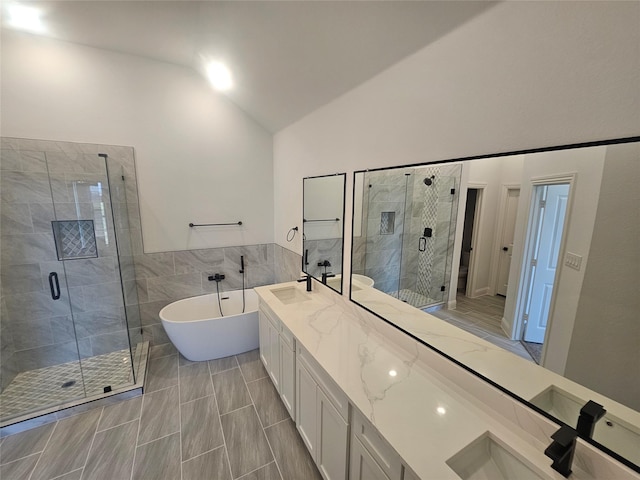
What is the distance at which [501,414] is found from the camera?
3.61 ft

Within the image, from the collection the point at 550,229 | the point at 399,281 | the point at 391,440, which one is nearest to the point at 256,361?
the point at 399,281

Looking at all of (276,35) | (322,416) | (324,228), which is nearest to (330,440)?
(322,416)

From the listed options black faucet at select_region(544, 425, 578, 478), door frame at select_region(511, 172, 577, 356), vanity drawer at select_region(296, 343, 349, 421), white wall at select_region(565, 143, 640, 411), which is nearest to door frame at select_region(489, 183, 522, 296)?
door frame at select_region(511, 172, 577, 356)

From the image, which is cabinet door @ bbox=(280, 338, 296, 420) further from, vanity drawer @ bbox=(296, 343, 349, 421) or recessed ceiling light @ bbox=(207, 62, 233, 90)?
recessed ceiling light @ bbox=(207, 62, 233, 90)

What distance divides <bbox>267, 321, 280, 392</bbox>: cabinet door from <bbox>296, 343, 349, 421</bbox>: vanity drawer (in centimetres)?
45

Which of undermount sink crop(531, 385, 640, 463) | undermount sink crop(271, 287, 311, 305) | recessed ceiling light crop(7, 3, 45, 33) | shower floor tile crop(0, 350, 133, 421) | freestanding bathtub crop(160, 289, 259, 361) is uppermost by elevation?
recessed ceiling light crop(7, 3, 45, 33)

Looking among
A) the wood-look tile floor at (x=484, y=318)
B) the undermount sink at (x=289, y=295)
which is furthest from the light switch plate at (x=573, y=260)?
the undermount sink at (x=289, y=295)

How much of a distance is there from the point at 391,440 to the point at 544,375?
0.65 metres

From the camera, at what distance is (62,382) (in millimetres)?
2514

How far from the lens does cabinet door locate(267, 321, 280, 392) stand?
220 centimetres

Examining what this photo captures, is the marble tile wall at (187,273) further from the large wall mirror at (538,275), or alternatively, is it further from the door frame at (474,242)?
the door frame at (474,242)

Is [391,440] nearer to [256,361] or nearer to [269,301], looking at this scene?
[269,301]

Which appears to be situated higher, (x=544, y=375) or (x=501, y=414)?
(x=544, y=375)

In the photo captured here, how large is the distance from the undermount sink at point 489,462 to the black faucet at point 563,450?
9 centimetres
